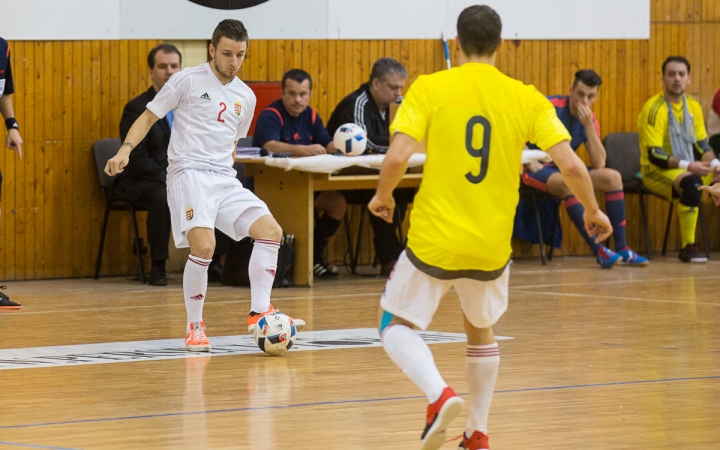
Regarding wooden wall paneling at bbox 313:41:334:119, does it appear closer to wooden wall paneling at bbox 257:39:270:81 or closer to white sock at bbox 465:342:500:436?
wooden wall paneling at bbox 257:39:270:81

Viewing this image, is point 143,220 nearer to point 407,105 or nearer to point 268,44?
point 268,44

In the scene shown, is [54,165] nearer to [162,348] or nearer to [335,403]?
[162,348]

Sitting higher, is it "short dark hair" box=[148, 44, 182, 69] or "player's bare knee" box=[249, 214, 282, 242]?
"short dark hair" box=[148, 44, 182, 69]

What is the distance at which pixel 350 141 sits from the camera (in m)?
8.61

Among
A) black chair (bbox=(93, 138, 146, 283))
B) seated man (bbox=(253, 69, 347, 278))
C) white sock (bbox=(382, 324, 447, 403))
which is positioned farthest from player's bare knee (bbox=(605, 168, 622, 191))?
white sock (bbox=(382, 324, 447, 403))

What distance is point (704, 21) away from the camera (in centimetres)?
1187

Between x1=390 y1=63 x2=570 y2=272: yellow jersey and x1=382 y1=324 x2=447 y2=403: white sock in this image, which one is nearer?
x1=382 y1=324 x2=447 y2=403: white sock

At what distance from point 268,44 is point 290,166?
1.87 m

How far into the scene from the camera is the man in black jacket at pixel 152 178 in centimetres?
880

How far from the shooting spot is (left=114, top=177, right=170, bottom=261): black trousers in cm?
880

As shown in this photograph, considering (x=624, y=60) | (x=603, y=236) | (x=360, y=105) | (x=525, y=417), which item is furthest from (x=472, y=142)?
(x=624, y=60)

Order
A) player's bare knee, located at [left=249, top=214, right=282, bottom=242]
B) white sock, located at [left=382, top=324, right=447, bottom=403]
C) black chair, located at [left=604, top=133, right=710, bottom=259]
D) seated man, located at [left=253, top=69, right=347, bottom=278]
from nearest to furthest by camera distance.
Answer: white sock, located at [left=382, top=324, right=447, bottom=403], player's bare knee, located at [left=249, top=214, right=282, bottom=242], seated man, located at [left=253, top=69, right=347, bottom=278], black chair, located at [left=604, top=133, right=710, bottom=259]

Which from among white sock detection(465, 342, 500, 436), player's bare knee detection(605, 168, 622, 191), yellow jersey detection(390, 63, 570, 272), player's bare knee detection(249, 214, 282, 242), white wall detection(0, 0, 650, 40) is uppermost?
white wall detection(0, 0, 650, 40)

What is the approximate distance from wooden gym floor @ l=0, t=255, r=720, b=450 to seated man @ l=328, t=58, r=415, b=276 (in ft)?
4.89
